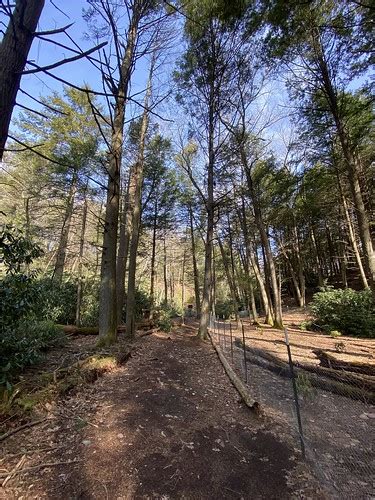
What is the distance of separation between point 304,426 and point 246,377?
153 centimetres

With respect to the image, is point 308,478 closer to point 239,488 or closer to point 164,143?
point 239,488

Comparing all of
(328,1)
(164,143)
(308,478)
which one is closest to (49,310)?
(164,143)

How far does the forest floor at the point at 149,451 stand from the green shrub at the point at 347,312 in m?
7.44

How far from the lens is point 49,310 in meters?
9.24

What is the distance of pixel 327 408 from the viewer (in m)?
3.71

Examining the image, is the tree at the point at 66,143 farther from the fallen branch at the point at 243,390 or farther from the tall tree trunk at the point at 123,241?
the fallen branch at the point at 243,390

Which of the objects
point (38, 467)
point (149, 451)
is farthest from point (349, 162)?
point (38, 467)

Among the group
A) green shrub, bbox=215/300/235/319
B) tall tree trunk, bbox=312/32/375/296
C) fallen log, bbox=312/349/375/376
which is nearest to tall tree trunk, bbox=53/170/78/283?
tall tree trunk, bbox=312/32/375/296

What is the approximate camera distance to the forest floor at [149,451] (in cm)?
207

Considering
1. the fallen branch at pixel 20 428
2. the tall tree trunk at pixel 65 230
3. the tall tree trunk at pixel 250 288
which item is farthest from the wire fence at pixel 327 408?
the tall tree trunk at pixel 65 230

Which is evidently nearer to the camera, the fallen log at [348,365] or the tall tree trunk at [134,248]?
the fallen log at [348,365]

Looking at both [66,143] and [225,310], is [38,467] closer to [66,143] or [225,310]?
[66,143]

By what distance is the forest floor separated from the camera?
81.5 inches

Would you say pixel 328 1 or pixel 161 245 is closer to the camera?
pixel 328 1
